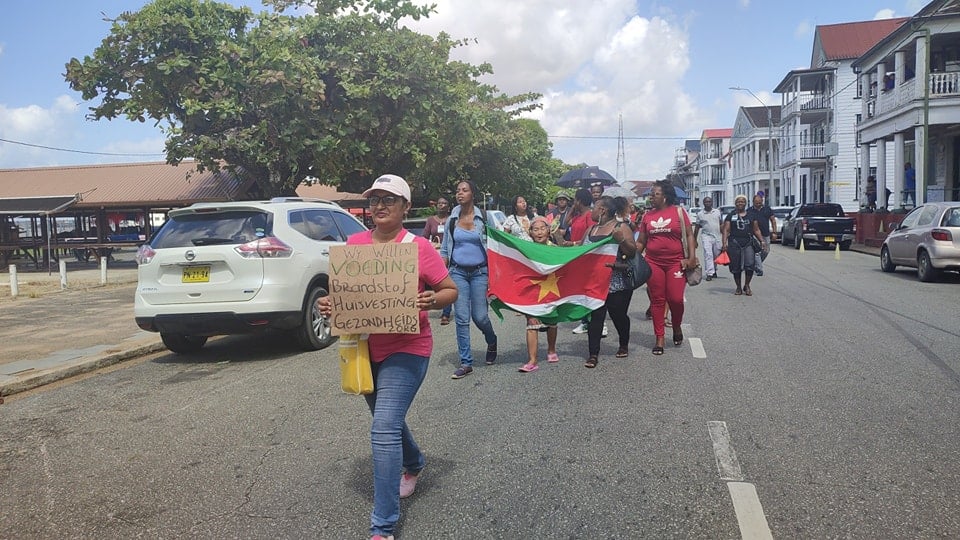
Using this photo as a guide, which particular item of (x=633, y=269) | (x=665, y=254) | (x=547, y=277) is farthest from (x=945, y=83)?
(x=547, y=277)

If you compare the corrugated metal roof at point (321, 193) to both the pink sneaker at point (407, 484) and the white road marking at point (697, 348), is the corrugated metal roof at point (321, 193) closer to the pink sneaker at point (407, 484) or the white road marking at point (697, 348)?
the white road marking at point (697, 348)

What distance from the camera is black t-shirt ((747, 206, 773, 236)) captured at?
12.8 metres

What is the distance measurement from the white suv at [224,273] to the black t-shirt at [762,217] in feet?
26.2

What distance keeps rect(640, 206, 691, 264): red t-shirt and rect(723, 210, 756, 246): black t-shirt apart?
5.19 meters

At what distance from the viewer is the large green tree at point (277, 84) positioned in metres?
15.7

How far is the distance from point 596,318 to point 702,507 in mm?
3553

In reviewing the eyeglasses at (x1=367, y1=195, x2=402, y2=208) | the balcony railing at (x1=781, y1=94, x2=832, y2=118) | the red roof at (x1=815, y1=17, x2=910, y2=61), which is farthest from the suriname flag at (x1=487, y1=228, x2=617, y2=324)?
the balcony railing at (x1=781, y1=94, x2=832, y2=118)

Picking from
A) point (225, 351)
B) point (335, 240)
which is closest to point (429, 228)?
point (335, 240)

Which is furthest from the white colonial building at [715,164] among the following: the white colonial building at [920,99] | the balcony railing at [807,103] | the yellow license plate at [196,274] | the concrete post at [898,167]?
the yellow license plate at [196,274]

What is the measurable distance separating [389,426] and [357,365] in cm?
34

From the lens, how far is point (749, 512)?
3697mm

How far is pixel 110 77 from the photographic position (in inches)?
663

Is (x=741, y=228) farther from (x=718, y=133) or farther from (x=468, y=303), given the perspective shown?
(x=718, y=133)

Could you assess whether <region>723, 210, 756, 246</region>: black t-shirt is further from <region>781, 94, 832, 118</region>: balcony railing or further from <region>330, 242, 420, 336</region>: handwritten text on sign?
<region>781, 94, 832, 118</region>: balcony railing
